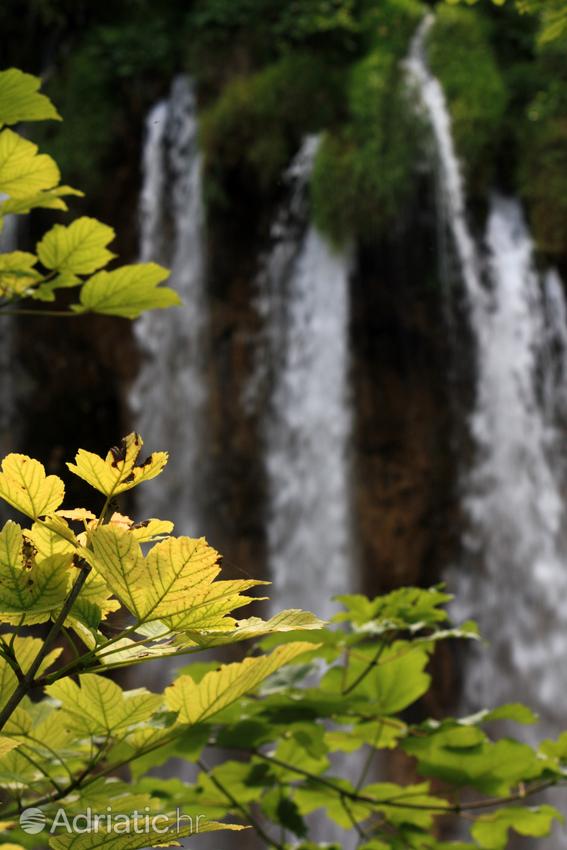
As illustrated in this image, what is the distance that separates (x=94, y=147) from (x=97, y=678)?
7092mm

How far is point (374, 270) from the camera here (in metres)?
6.34

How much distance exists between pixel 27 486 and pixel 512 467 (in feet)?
18.3

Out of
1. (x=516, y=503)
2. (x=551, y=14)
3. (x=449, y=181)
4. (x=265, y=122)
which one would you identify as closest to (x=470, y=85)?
(x=449, y=181)

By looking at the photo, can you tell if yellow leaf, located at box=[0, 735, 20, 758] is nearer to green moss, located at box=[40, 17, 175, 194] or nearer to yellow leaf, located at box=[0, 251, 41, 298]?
yellow leaf, located at box=[0, 251, 41, 298]

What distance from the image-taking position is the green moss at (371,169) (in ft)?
20.6

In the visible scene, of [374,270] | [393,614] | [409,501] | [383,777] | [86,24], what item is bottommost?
[383,777]

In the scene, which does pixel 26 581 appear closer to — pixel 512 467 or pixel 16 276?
pixel 16 276

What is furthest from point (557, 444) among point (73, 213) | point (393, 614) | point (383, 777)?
point (393, 614)

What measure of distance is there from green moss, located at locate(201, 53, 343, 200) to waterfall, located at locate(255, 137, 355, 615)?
21 cm

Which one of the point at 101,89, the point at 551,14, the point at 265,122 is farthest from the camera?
the point at 101,89

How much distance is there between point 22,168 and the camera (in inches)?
30.6

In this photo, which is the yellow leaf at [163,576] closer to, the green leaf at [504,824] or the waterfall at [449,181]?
the green leaf at [504,824]

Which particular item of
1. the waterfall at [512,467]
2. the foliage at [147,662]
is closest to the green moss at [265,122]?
the waterfall at [512,467]

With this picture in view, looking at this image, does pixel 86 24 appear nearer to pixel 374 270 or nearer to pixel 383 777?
pixel 374 270
